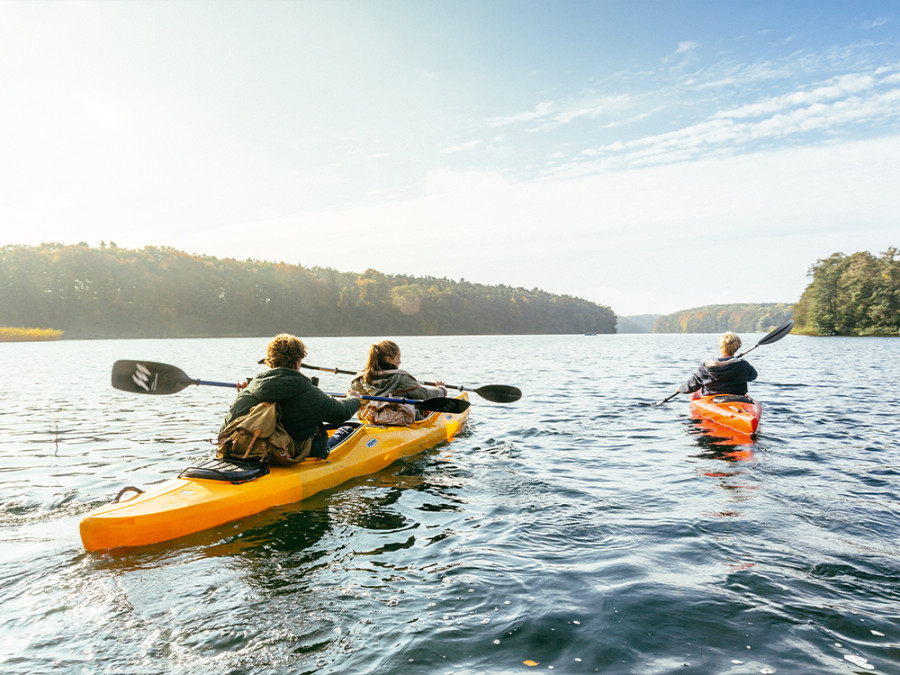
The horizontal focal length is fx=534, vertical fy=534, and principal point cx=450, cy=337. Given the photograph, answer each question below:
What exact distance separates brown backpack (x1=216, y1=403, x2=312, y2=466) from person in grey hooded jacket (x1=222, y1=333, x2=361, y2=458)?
0.34ft

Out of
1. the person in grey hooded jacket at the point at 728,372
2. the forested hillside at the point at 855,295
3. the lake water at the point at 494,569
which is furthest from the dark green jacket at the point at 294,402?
the forested hillside at the point at 855,295

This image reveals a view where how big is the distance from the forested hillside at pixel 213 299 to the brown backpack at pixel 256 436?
285ft

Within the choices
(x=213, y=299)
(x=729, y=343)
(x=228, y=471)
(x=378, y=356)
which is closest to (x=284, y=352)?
(x=228, y=471)

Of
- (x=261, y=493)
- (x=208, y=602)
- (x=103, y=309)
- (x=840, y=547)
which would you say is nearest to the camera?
(x=208, y=602)

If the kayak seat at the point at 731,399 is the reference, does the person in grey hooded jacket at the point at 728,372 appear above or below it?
above

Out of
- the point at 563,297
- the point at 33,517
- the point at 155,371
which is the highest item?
the point at 563,297

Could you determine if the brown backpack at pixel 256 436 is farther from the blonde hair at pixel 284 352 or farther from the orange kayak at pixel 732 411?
the orange kayak at pixel 732 411

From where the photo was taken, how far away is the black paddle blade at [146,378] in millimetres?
7094

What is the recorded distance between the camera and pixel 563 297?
18175 cm

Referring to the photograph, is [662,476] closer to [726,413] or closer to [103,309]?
[726,413]

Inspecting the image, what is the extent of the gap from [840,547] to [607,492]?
2338 mm

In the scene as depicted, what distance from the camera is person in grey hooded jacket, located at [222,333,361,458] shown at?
569cm

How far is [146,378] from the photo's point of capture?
23.7 ft

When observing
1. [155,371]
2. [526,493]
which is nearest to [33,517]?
[155,371]
